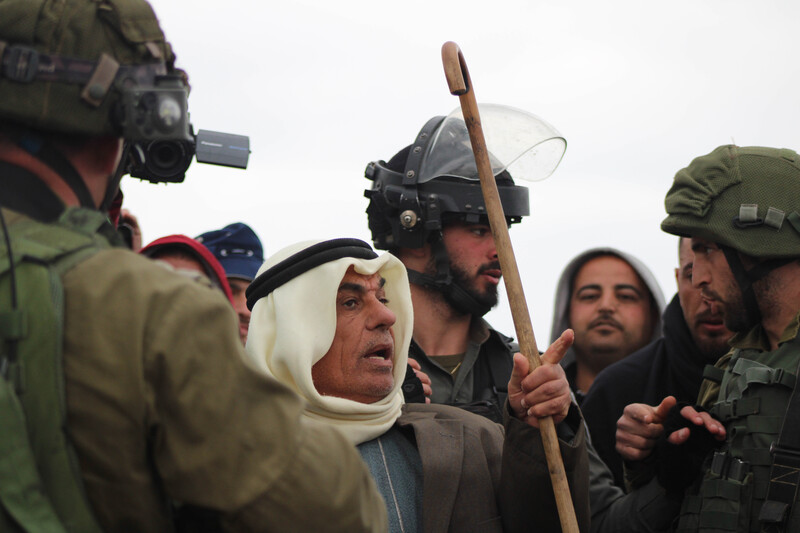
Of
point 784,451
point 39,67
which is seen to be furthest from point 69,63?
point 784,451

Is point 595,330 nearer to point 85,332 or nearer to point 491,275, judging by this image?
point 491,275

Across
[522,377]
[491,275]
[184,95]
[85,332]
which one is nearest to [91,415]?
[85,332]

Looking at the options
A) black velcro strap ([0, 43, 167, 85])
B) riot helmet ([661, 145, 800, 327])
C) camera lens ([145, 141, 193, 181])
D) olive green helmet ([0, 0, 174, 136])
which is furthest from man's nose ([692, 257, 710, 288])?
black velcro strap ([0, 43, 167, 85])

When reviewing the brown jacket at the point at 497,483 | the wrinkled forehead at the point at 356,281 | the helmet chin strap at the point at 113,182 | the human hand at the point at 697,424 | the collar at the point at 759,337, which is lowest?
the brown jacket at the point at 497,483

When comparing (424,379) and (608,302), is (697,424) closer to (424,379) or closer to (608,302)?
(424,379)

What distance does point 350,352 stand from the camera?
153 inches

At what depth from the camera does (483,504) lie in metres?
3.63

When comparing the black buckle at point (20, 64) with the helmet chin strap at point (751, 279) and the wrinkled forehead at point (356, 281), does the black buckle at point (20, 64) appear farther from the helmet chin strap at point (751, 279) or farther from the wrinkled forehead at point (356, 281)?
the helmet chin strap at point (751, 279)

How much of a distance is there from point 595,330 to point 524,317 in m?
3.63

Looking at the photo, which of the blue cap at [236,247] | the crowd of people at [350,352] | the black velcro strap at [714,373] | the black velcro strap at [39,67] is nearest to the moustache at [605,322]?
the crowd of people at [350,352]

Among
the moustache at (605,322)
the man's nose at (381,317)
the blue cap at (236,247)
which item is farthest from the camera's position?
the moustache at (605,322)

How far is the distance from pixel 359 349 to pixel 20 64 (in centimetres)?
210

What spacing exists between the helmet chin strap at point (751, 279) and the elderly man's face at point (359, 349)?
139 centimetres

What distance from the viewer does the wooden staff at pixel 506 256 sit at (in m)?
3.46
